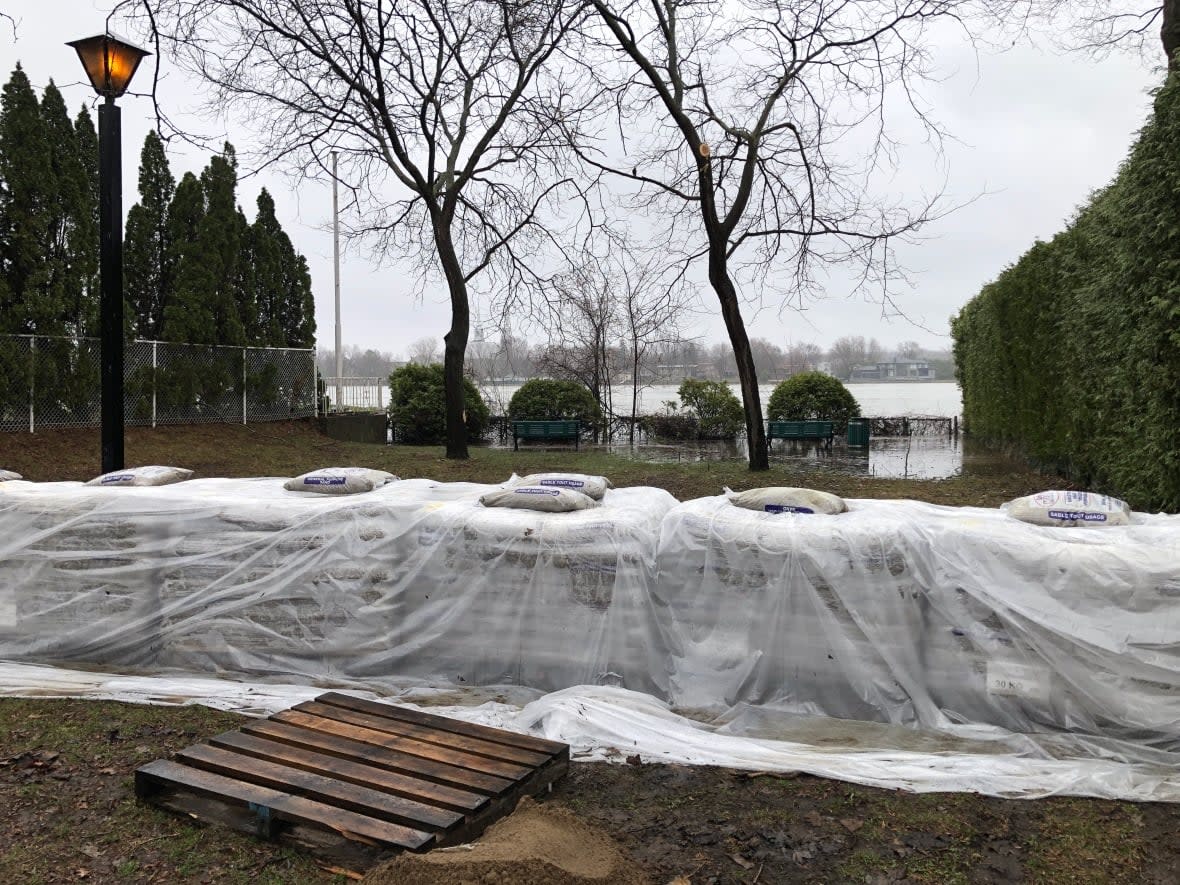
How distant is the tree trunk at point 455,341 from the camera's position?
49.5 ft

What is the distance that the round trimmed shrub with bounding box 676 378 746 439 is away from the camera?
71.0ft

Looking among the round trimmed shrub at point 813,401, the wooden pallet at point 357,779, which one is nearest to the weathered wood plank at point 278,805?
the wooden pallet at point 357,779

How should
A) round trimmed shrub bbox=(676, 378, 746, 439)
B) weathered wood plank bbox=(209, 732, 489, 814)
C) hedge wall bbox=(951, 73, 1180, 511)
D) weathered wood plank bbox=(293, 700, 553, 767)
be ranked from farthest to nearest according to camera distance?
round trimmed shrub bbox=(676, 378, 746, 439) < hedge wall bbox=(951, 73, 1180, 511) < weathered wood plank bbox=(293, 700, 553, 767) < weathered wood plank bbox=(209, 732, 489, 814)

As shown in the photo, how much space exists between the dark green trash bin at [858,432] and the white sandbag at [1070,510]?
50.3ft

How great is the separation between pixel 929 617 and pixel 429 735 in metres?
2.43

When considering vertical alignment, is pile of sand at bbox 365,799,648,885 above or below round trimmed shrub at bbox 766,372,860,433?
below

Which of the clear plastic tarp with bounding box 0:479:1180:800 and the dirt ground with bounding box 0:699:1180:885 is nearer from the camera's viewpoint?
the dirt ground with bounding box 0:699:1180:885

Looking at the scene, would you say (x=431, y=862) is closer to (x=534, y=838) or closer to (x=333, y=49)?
(x=534, y=838)

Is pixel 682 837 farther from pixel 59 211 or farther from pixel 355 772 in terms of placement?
pixel 59 211

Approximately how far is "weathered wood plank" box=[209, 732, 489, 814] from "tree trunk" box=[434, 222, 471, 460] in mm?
11278

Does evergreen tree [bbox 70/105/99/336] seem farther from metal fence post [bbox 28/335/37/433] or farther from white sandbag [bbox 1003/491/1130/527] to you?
white sandbag [bbox 1003/491/1130/527]

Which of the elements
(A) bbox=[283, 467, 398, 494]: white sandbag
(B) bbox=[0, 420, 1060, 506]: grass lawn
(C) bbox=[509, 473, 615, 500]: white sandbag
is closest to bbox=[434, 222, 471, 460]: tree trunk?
(B) bbox=[0, 420, 1060, 506]: grass lawn

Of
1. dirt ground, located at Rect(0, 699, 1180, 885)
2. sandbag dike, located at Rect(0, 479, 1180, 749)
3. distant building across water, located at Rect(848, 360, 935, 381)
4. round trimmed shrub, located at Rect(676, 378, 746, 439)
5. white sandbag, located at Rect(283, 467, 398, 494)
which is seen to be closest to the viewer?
dirt ground, located at Rect(0, 699, 1180, 885)

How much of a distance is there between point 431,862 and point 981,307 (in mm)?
18917
